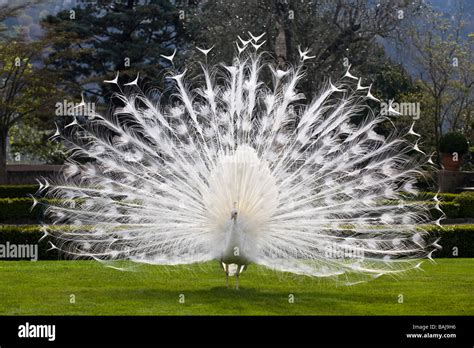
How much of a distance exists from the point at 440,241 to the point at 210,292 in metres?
7.19

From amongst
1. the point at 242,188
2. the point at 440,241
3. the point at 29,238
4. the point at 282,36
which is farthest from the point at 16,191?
the point at 242,188

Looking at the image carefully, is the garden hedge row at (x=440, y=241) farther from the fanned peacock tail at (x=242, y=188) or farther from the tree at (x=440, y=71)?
the tree at (x=440, y=71)

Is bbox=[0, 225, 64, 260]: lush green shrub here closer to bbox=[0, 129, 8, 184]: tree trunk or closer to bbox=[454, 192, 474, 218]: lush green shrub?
bbox=[454, 192, 474, 218]: lush green shrub

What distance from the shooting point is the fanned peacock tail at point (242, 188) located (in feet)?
38.1

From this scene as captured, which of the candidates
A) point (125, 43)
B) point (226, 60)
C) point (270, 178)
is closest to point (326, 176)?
point (270, 178)

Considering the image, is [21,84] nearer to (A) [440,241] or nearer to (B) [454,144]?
(B) [454,144]

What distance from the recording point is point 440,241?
18.0m

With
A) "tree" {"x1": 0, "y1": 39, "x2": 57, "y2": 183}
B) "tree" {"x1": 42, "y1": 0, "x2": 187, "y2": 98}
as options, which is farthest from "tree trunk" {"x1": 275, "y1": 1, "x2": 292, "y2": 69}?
"tree" {"x1": 0, "y1": 39, "x2": 57, "y2": 183}

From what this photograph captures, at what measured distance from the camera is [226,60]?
3431 cm

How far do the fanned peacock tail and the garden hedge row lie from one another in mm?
4333

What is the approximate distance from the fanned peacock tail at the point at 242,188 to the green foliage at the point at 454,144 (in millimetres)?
21350

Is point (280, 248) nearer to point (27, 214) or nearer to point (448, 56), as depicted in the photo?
point (27, 214)

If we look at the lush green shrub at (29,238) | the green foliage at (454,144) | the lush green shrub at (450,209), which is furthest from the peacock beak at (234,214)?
the green foliage at (454,144)

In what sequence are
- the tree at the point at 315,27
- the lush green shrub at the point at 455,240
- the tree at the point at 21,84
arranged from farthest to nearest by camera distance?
the tree at the point at 21,84, the tree at the point at 315,27, the lush green shrub at the point at 455,240
